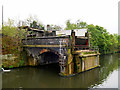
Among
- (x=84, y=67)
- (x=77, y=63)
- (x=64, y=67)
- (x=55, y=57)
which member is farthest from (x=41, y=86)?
(x=55, y=57)

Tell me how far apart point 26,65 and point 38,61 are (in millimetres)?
3007

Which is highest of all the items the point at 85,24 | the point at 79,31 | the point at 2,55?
the point at 85,24

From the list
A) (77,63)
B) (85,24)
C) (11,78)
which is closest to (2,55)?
(11,78)

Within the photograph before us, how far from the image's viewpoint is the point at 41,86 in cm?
1550

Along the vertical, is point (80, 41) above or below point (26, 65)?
above

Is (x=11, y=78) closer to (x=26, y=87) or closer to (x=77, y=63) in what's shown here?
(x=26, y=87)

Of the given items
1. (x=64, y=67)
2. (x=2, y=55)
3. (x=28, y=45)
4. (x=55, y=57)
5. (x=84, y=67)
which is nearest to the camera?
(x=64, y=67)

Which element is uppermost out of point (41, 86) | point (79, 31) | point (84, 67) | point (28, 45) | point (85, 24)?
point (85, 24)

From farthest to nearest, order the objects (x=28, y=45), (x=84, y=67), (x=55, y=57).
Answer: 1. (x=55, y=57)
2. (x=28, y=45)
3. (x=84, y=67)

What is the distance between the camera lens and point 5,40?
25.8m

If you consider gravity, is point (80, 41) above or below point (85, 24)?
below

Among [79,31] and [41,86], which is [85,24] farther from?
[41,86]

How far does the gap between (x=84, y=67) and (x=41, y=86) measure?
377 inches

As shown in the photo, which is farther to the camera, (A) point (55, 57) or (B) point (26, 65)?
(A) point (55, 57)
